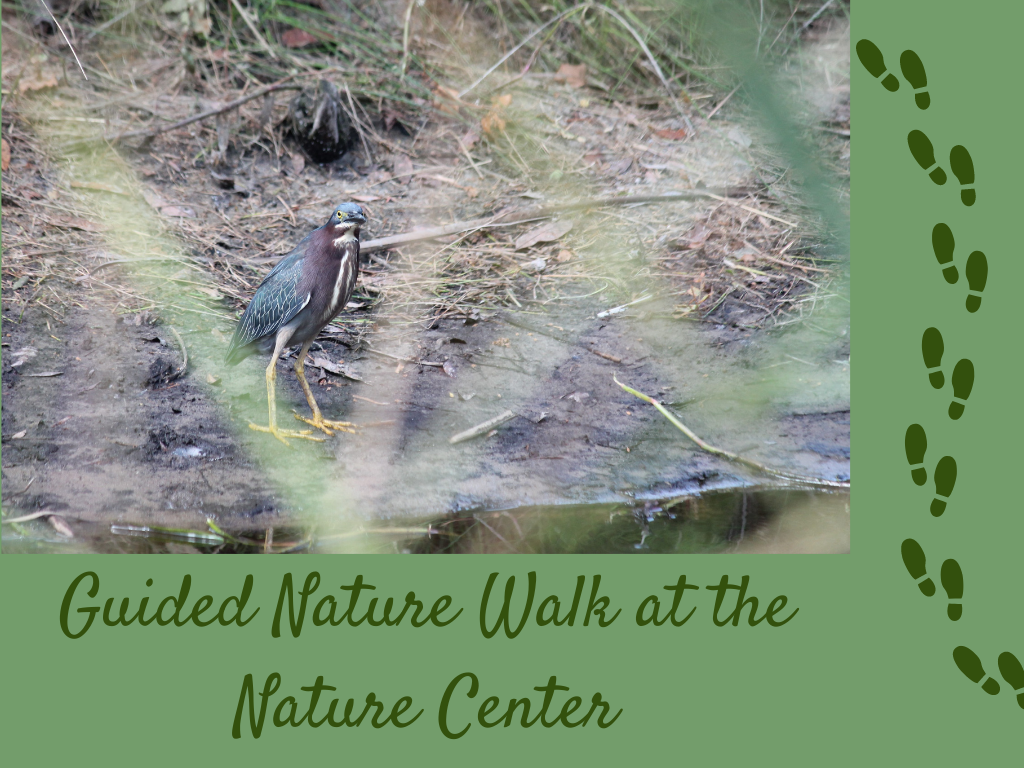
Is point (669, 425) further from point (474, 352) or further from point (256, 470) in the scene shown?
point (256, 470)

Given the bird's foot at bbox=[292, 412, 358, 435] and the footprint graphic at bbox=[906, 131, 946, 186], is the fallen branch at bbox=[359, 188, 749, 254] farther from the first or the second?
the footprint graphic at bbox=[906, 131, 946, 186]

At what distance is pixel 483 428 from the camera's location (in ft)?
15.6

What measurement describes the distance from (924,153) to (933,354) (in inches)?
32.1

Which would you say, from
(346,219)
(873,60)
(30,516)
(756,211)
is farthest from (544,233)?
(30,516)

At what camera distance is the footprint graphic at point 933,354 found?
3510 millimetres

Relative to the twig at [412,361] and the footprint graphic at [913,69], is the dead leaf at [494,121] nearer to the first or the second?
the twig at [412,361]

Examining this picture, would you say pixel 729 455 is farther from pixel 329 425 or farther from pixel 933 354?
pixel 329 425

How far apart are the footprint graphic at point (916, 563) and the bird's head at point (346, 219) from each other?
10.5ft

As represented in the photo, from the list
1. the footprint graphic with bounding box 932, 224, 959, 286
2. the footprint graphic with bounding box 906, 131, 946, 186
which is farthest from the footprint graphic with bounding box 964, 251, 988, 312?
the footprint graphic with bounding box 906, 131, 946, 186

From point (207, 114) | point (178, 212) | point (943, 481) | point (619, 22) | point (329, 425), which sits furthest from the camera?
point (619, 22)

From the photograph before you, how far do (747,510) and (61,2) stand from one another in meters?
6.87

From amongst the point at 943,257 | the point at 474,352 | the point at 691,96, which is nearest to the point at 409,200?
the point at 474,352

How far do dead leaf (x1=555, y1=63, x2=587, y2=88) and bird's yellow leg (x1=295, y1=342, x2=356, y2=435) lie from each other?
11.8ft

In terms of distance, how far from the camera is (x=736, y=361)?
5.30 m
